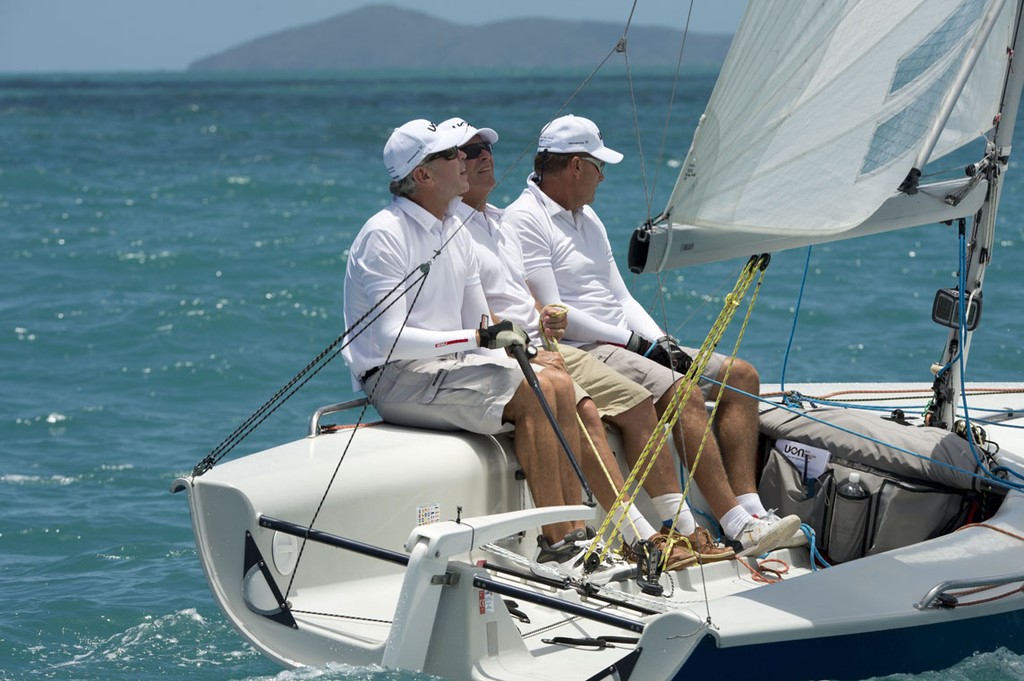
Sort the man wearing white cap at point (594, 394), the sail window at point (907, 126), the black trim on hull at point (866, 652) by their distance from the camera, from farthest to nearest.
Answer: the man wearing white cap at point (594, 394), the sail window at point (907, 126), the black trim on hull at point (866, 652)

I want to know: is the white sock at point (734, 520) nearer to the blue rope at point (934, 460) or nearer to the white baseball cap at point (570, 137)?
the blue rope at point (934, 460)

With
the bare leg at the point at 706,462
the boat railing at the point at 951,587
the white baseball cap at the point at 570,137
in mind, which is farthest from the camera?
the white baseball cap at the point at 570,137

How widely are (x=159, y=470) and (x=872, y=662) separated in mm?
4387

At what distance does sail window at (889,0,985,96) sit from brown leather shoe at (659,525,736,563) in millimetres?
1476

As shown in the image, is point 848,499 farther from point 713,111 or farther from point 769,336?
point 769,336

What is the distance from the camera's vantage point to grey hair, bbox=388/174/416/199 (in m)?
4.47

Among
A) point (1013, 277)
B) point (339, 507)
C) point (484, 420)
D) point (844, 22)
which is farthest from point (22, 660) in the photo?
point (1013, 277)

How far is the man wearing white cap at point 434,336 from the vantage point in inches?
170

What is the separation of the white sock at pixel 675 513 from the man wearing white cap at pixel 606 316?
12 cm

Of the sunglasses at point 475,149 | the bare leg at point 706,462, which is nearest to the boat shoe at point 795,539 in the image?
the bare leg at point 706,462

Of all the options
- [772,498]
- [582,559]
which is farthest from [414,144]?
[772,498]

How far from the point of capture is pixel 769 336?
1036 cm

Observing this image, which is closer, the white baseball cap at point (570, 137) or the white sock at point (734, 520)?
the white sock at point (734, 520)

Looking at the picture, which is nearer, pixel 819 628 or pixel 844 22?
pixel 819 628
